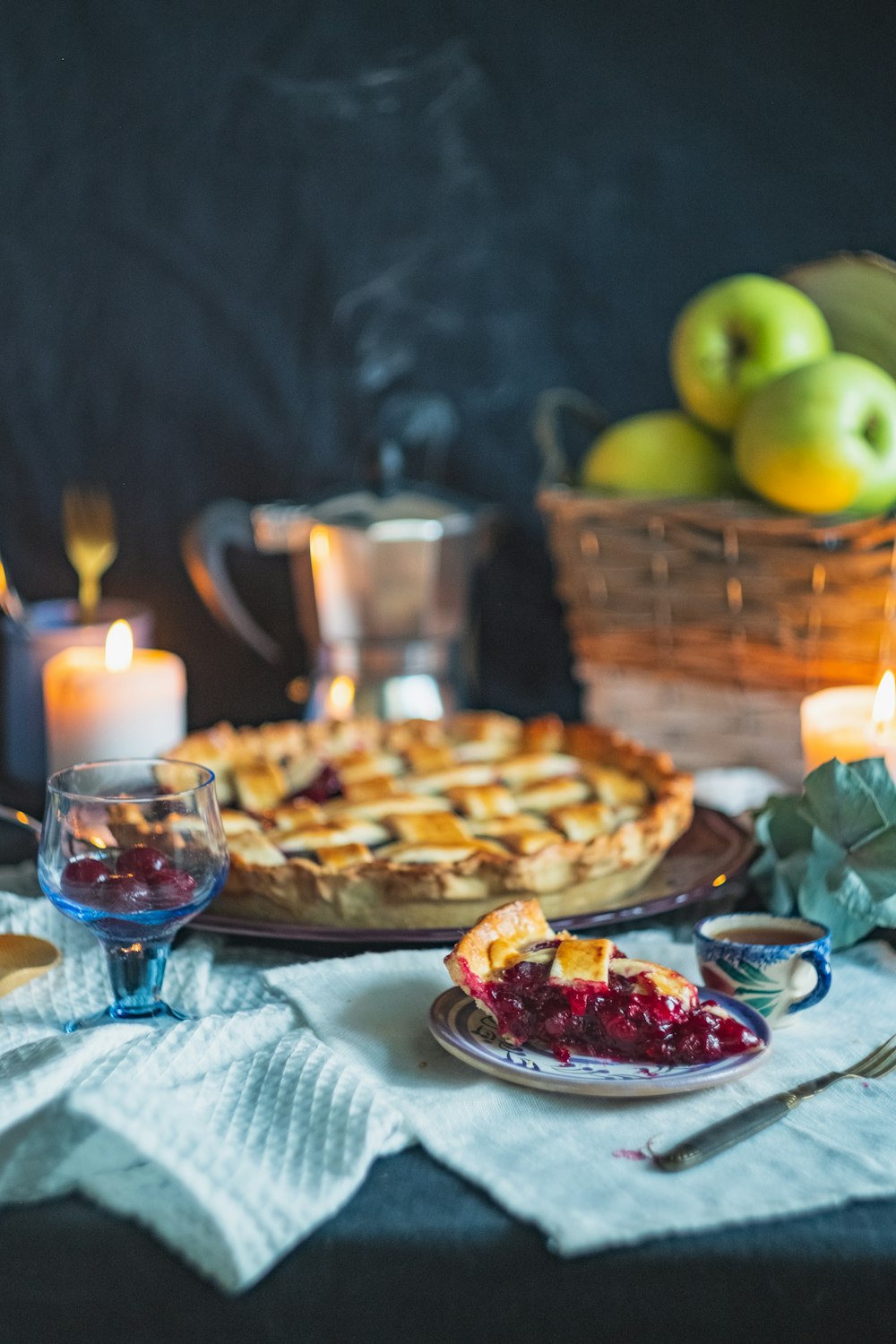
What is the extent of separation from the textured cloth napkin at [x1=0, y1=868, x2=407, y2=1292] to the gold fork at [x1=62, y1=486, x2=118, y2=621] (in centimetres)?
114

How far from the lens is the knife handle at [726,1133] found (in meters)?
0.71

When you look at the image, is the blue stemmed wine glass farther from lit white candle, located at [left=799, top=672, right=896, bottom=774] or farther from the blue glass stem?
lit white candle, located at [left=799, top=672, right=896, bottom=774]

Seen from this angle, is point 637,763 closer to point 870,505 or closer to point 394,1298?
point 870,505

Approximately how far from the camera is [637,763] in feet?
4.61

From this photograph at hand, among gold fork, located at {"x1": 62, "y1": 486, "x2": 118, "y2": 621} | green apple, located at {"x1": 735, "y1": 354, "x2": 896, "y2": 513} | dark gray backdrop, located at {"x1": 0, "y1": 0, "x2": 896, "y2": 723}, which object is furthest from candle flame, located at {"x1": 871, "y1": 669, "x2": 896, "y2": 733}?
gold fork, located at {"x1": 62, "y1": 486, "x2": 118, "y2": 621}

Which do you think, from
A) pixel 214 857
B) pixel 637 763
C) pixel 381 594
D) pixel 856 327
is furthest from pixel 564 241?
pixel 214 857

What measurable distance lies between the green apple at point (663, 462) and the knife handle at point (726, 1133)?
1.00 m

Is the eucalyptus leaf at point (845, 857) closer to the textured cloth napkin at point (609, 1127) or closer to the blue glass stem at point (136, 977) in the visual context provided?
the textured cloth napkin at point (609, 1127)

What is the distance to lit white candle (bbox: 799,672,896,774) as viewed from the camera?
1.24m

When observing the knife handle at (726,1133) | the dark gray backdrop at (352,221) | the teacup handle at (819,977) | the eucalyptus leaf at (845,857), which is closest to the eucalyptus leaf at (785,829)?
the eucalyptus leaf at (845,857)

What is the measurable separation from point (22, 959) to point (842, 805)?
64 centimetres

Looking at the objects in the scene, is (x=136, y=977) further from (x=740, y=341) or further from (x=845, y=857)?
(x=740, y=341)

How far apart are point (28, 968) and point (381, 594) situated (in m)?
0.81

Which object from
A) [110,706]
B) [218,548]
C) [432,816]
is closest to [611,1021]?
[432,816]
